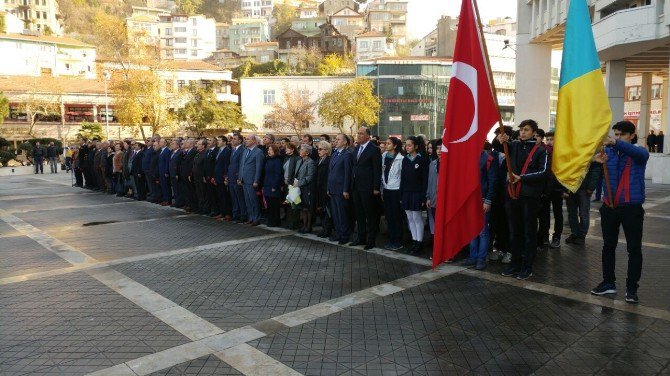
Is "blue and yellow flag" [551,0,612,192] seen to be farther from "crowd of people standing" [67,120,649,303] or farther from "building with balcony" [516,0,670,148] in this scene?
"building with balcony" [516,0,670,148]

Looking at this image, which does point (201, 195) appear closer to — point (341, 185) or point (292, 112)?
point (341, 185)

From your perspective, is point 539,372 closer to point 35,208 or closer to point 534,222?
point 534,222

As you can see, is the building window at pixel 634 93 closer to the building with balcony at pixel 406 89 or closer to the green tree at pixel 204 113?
the building with balcony at pixel 406 89

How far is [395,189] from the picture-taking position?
888 cm

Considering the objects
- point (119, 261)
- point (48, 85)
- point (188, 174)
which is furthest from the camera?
point (48, 85)

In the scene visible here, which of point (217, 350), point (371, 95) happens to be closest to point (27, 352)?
point (217, 350)

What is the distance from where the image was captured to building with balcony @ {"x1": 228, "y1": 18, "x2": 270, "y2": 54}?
11456 cm

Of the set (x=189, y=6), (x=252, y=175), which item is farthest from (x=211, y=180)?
(x=189, y=6)

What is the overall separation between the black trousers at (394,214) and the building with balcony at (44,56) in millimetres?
64936

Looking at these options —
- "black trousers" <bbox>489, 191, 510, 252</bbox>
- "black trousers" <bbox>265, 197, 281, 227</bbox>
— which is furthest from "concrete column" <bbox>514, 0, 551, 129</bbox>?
"black trousers" <bbox>489, 191, 510, 252</bbox>

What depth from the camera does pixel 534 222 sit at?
6.84 meters

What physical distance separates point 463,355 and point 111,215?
11.2 metres

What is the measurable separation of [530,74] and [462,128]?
32.0 meters

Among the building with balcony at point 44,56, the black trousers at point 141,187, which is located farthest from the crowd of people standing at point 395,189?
the building with balcony at point 44,56
